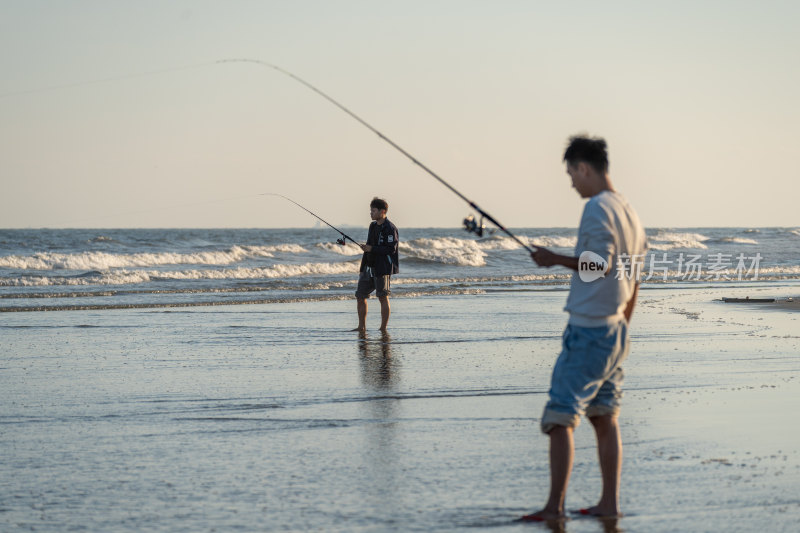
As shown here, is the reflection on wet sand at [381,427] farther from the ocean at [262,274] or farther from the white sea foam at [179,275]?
the white sea foam at [179,275]

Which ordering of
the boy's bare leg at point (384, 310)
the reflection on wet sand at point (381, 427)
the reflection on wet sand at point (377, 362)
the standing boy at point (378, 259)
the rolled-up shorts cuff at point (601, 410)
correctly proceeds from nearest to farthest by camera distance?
1. the rolled-up shorts cuff at point (601, 410)
2. the reflection on wet sand at point (381, 427)
3. the reflection on wet sand at point (377, 362)
4. the standing boy at point (378, 259)
5. the boy's bare leg at point (384, 310)

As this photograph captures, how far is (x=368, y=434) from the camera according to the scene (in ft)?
17.8

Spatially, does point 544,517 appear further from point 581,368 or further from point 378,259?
point 378,259

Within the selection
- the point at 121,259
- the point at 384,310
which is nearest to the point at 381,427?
the point at 384,310

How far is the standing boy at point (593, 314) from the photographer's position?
3.75m

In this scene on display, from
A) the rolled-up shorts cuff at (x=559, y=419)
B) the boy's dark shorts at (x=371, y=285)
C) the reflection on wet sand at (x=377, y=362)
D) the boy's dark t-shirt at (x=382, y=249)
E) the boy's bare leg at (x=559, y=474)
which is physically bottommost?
the reflection on wet sand at (x=377, y=362)

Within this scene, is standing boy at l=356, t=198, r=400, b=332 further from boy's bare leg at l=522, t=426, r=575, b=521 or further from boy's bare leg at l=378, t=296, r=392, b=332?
boy's bare leg at l=522, t=426, r=575, b=521

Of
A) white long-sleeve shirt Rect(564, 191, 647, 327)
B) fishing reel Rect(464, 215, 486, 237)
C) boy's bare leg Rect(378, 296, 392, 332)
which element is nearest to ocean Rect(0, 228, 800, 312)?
boy's bare leg Rect(378, 296, 392, 332)

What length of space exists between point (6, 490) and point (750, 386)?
485cm

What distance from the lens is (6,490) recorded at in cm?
429

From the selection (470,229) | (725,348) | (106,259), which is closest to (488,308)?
(725,348)

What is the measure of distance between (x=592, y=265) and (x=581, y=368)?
0.39m

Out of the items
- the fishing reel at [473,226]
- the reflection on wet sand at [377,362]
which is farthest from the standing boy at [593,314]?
the reflection on wet sand at [377,362]

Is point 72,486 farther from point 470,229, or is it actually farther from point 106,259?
point 106,259
